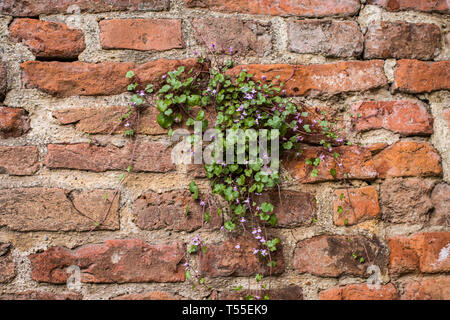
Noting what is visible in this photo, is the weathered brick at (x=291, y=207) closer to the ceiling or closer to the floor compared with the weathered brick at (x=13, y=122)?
closer to the floor

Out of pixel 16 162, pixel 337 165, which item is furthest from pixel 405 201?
pixel 16 162

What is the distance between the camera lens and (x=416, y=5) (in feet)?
3.61

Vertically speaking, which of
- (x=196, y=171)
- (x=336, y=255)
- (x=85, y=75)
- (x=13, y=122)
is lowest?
(x=336, y=255)

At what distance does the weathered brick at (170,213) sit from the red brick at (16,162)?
1.02 feet

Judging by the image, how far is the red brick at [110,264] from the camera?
1.01 meters

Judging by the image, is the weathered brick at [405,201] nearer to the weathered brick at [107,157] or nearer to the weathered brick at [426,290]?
the weathered brick at [426,290]

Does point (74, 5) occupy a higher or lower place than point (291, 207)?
higher

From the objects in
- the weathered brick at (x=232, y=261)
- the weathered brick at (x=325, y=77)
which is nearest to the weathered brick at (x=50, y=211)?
the weathered brick at (x=232, y=261)

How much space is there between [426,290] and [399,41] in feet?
2.38

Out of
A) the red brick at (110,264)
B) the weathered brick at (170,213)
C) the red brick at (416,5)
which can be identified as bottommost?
the red brick at (110,264)

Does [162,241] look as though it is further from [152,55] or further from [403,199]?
[403,199]

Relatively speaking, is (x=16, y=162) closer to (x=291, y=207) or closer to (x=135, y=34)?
(x=135, y=34)

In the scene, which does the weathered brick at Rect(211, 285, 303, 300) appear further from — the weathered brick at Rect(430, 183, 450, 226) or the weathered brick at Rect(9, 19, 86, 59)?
the weathered brick at Rect(9, 19, 86, 59)

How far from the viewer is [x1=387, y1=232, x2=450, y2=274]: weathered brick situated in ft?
3.40
